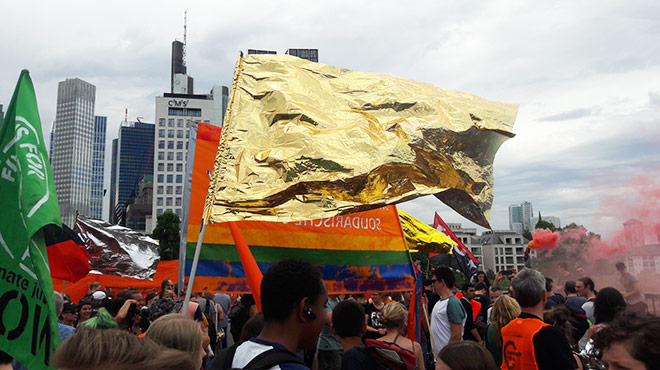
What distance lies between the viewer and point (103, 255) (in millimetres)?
12852

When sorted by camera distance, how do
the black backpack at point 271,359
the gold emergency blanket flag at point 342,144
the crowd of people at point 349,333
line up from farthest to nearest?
the gold emergency blanket flag at point 342,144 → the black backpack at point 271,359 → the crowd of people at point 349,333

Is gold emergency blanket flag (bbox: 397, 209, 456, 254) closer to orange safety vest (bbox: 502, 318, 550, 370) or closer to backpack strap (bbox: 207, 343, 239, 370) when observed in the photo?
orange safety vest (bbox: 502, 318, 550, 370)

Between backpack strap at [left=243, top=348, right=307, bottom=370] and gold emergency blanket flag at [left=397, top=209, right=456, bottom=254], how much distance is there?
23.6 ft

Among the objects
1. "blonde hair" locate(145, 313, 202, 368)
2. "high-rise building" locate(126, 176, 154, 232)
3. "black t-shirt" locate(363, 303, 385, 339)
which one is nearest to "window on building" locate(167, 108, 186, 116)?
"high-rise building" locate(126, 176, 154, 232)

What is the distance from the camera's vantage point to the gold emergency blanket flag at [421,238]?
9.49 metres

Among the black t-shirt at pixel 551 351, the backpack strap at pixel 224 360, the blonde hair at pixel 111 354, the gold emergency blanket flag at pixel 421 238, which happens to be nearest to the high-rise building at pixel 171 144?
the gold emergency blanket flag at pixel 421 238

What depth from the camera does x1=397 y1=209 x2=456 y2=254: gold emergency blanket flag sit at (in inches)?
374

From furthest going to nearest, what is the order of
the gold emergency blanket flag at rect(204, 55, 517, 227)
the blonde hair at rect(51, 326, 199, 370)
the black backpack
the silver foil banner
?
the silver foil banner
the gold emergency blanket flag at rect(204, 55, 517, 227)
the black backpack
the blonde hair at rect(51, 326, 199, 370)

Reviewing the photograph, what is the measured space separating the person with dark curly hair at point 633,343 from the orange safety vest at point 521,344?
4.26ft

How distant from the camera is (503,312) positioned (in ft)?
17.6

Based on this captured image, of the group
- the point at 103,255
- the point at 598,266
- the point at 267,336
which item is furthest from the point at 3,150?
the point at 103,255

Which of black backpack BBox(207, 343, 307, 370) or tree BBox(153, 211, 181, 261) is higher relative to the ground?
tree BBox(153, 211, 181, 261)

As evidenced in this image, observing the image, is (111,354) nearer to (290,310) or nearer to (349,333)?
(290,310)

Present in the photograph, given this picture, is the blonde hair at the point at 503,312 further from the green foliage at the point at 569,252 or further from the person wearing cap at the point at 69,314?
the green foliage at the point at 569,252
